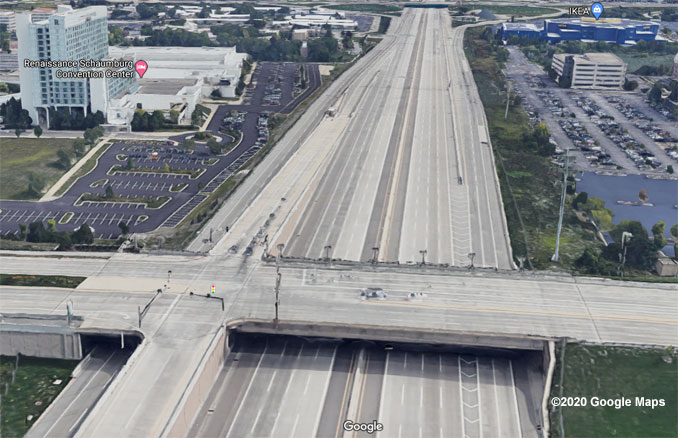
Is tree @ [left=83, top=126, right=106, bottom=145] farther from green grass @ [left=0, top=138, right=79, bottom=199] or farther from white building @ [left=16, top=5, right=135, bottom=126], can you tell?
white building @ [left=16, top=5, right=135, bottom=126]

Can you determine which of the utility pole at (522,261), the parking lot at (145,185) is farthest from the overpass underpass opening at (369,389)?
the parking lot at (145,185)

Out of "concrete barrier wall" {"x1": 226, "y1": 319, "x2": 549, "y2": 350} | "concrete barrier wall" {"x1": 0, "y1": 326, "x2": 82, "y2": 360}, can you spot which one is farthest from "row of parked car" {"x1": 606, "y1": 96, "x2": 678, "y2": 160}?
"concrete barrier wall" {"x1": 0, "y1": 326, "x2": 82, "y2": 360}

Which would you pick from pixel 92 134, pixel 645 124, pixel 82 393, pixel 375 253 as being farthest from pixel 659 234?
pixel 92 134

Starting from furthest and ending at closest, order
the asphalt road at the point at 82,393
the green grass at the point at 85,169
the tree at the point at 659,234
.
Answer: the green grass at the point at 85,169
the tree at the point at 659,234
the asphalt road at the point at 82,393

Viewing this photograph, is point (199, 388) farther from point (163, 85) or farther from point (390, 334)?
point (163, 85)

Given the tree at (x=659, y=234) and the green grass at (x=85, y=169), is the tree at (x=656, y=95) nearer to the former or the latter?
the tree at (x=659, y=234)

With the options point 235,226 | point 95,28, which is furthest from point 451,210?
point 95,28

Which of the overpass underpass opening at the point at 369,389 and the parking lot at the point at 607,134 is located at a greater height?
the parking lot at the point at 607,134
